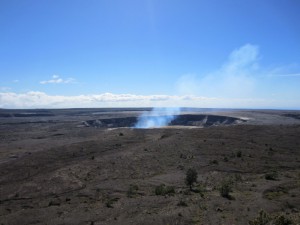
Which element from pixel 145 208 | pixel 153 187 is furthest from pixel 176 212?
pixel 153 187

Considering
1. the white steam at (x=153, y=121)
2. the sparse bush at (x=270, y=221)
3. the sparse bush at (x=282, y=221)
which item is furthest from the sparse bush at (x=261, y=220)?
the white steam at (x=153, y=121)

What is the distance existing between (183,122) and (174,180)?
260ft

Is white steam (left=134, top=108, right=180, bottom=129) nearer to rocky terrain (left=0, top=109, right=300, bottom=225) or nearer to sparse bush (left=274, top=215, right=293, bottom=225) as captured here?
rocky terrain (left=0, top=109, right=300, bottom=225)

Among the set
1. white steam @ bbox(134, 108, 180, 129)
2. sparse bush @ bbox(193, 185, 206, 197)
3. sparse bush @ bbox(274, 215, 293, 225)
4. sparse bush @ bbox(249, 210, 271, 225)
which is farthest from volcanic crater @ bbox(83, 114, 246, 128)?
sparse bush @ bbox(274, 215, 293, 225)

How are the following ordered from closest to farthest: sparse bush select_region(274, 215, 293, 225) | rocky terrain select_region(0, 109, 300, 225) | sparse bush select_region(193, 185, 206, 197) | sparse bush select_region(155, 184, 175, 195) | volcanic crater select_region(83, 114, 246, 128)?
sparse bush select_region(274, 215, 293, 225) < rocky terrain select_region(0, 109, 300, 225) < sparse bush select_region(193, 185, 206, 197) < sparse bush select_region(155, 184, 175, 195) < volcanic crater select_region(83, 114, 246, 128)

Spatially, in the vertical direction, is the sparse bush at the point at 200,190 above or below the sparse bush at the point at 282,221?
below

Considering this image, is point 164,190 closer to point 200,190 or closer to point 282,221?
point 200,190

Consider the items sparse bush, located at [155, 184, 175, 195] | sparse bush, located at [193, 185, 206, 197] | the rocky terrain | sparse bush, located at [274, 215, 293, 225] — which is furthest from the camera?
sparse bush, located at [155, 184, 175, 195]

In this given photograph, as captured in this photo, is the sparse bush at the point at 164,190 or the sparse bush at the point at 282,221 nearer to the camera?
the sparse bush at the point at 282,221

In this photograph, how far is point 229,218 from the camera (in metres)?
15.7

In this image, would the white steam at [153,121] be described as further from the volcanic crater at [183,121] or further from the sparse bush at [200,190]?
the sparse bush at [200,190]

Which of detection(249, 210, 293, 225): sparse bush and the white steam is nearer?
detection(249, 210, 293, 225): sparse bush

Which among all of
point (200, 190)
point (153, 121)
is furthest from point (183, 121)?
point (200, 190)

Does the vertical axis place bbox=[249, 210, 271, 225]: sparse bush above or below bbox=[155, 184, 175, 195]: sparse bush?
above
